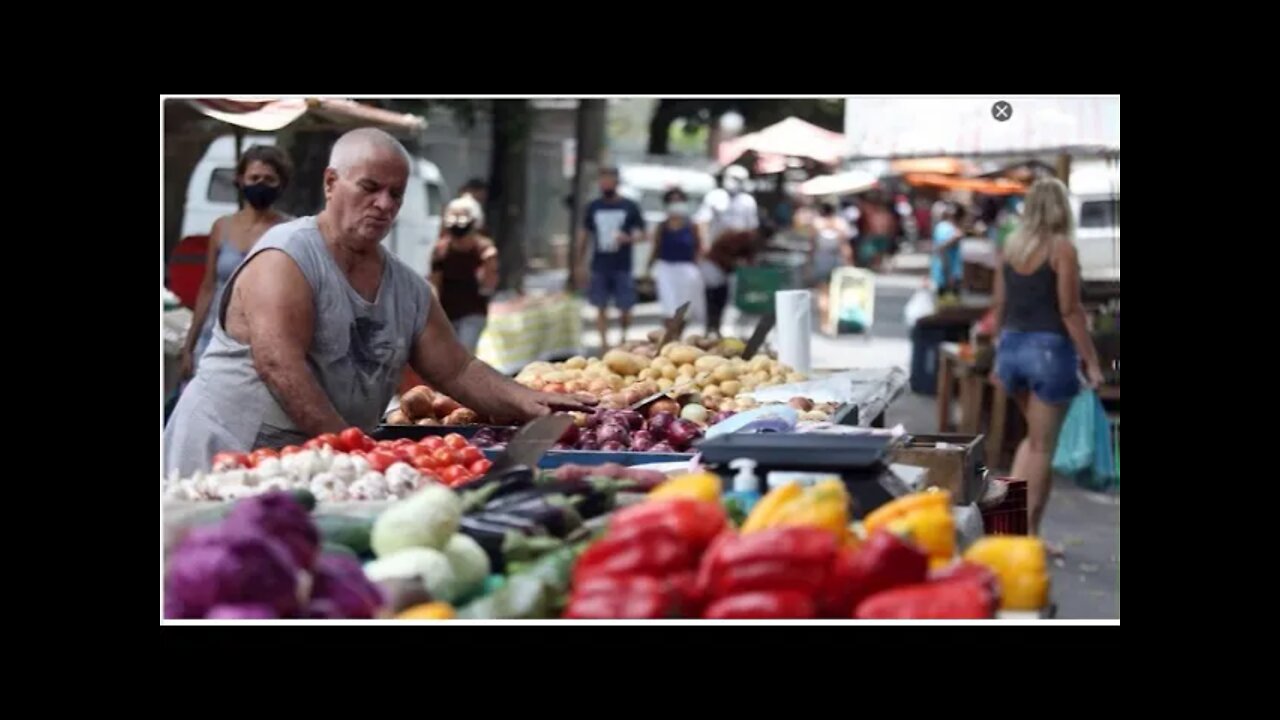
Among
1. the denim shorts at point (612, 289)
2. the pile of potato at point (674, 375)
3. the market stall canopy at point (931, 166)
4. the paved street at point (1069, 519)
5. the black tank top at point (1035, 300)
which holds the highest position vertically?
the market stall canopy at point (931, 166)

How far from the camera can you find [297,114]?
334 inches

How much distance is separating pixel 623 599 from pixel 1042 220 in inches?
261

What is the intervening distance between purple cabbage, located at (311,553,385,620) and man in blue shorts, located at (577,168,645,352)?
46.5 feet

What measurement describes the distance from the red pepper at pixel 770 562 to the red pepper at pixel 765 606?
13 millimetres

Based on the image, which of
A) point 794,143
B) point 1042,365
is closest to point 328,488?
point 1042,365

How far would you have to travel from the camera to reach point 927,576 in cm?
339

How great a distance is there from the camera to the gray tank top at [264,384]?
539 cm

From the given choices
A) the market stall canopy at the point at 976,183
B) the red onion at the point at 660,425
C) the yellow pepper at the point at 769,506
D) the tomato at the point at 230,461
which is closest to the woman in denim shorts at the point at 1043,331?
the red onion at the point at 660,425

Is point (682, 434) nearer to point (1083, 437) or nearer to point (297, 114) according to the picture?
point (297, 114)

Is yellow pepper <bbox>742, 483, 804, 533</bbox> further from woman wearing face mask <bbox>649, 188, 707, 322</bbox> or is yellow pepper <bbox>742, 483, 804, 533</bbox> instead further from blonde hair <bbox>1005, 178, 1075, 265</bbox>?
woman wearing face mask <bbox>649, 188, 707, 322</bbox>

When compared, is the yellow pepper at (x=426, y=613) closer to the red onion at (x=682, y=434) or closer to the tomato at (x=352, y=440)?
the tomato at (x=352, y=440)

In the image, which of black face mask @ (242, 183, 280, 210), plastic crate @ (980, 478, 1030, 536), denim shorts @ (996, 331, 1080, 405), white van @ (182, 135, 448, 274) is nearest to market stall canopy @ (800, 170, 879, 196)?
white van @ (182, 135, 448, 274)

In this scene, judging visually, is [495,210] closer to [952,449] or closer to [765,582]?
[952,449]
